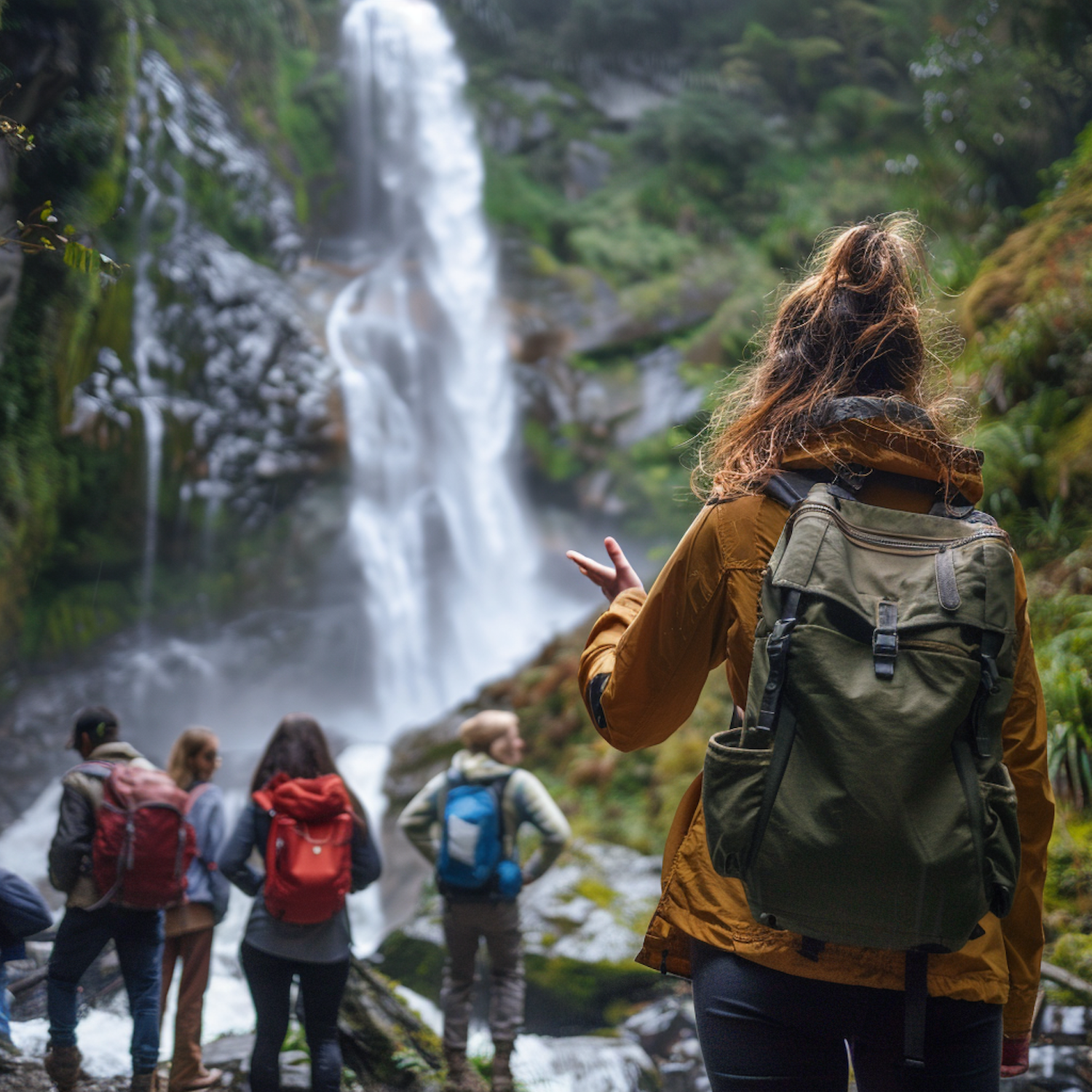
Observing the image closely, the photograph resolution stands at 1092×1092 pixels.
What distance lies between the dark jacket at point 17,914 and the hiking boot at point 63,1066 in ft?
1.39

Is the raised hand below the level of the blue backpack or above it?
above

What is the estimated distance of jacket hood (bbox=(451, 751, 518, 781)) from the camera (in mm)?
4082

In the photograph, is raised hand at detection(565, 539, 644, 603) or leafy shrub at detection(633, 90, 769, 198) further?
leafy shrub at detection(633, 90, 769, 198)

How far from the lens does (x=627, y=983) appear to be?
5.98 metres

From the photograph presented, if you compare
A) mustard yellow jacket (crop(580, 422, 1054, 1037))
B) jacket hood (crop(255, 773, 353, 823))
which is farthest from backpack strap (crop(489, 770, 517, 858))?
mustard yellow jacket (crop(580, 422, 1054, 1037))

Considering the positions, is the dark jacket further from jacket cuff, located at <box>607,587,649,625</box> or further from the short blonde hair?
jacket cuff, located at <box>607,587,649,625</box>

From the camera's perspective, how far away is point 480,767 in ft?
13.5

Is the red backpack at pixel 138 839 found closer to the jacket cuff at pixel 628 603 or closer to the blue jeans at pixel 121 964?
the blue jeans at pixel 121 964

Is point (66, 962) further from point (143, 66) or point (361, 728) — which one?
point (143, 66)

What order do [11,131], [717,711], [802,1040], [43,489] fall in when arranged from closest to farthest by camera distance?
[802,1040] < [11,131] < [717,711] < [43,489]

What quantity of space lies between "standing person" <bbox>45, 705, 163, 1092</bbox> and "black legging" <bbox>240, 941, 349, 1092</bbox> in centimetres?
57

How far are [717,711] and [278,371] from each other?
31.2ft

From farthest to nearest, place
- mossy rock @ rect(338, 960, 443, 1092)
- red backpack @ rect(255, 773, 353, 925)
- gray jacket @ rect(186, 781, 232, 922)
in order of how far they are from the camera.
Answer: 1. gray jacket @ rect(186, 781, 232, 922)
2. mossy rock @ rect(338, 960, 443, 1092)
3. red backpack @ rect(255, 773, 353, 925)

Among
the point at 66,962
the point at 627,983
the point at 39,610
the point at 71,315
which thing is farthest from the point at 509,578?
the point at 66,962
